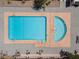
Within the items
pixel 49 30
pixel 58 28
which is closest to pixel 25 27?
pixel 49 30

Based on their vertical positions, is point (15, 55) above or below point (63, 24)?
below

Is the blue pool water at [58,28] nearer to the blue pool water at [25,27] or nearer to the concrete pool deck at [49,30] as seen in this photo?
the concrete pool deck at [49,30]

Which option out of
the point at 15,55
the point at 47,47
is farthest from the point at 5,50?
the point at 47,47

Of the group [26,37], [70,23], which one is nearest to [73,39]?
[70,23]

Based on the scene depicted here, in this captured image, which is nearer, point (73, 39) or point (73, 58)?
point (73, 58)

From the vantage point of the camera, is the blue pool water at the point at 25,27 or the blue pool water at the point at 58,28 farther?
the blue pool water at the point at 58,28

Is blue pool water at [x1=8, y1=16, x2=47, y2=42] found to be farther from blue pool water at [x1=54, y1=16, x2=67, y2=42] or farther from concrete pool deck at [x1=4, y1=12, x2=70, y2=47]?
blue pool water at [x1=54, y1=16, x2=67, y2=42]

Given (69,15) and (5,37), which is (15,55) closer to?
(5,37)

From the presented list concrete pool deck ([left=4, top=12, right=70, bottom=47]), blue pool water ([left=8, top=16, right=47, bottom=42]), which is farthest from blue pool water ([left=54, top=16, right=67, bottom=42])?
blue pool water ([left=8, top=16, right=47, bottom=42])

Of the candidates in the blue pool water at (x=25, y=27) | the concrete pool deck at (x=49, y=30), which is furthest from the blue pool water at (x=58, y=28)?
the blue pool water at (x=25, y=27)
